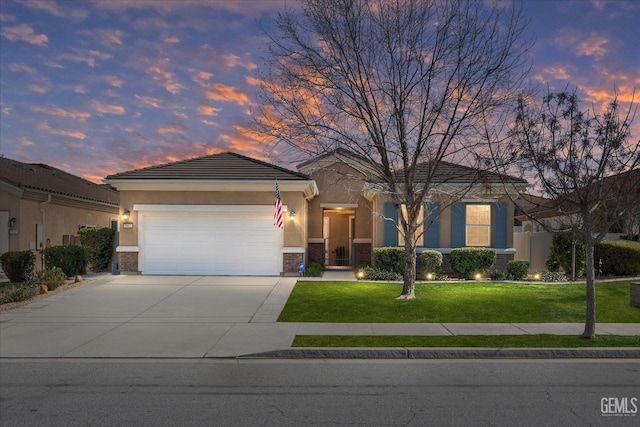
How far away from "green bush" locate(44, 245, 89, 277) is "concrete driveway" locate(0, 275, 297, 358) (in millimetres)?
1546

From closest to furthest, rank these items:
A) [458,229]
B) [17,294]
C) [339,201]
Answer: [17,294], [458,229], [339,201]

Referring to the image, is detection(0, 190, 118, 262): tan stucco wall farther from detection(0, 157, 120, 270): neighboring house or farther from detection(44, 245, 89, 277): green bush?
detection(44, 245, 89, 277): green bush

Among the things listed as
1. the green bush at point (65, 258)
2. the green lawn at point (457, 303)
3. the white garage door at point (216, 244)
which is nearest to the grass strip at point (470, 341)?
the green lawn at point (457, 303)

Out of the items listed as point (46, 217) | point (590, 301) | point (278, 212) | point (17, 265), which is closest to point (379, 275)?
point (278, 212)

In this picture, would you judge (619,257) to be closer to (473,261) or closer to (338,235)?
(473,261)

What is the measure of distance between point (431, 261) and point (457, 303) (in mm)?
5370

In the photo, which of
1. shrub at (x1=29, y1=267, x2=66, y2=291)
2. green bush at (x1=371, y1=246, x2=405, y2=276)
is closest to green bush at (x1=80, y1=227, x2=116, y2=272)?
shrub at (x1=29, y1=267, x2=66, y2=291)

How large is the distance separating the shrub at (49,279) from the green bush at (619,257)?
18074 millimetres

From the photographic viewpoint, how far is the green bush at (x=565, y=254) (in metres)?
17.1

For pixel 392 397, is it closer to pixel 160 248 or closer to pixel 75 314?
pixel 75 314

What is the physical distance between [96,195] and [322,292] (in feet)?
57.3

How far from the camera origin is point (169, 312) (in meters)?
11.7

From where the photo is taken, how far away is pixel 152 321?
10758 mm
